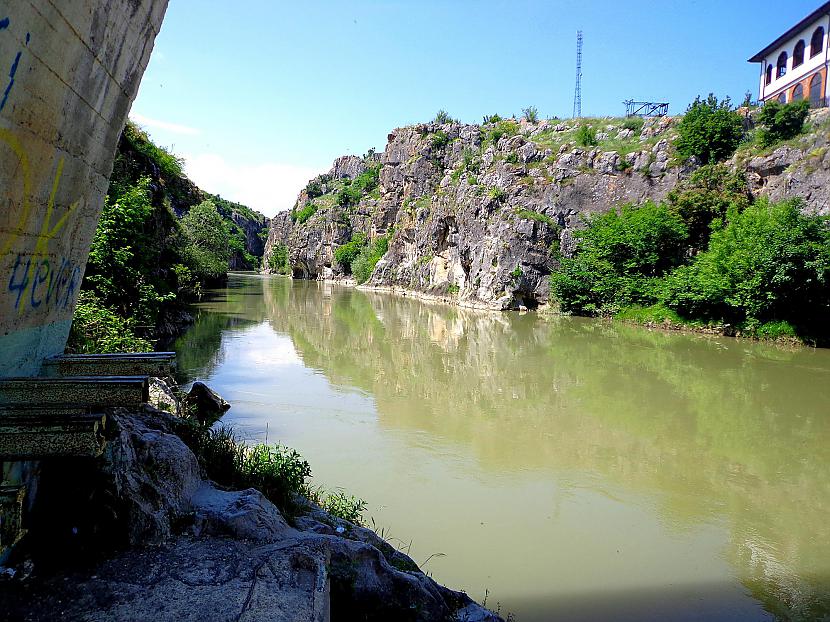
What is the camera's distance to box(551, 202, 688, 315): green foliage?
27547 millimetres

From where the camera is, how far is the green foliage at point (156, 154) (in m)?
21.5

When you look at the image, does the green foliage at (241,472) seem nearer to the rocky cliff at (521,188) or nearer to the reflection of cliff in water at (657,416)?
the reflection of cliff in water at (657,416)

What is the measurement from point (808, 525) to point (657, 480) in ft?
6.08

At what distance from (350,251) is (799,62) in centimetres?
5084

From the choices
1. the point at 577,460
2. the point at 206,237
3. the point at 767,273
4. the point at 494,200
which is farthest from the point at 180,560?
the point at 494,200

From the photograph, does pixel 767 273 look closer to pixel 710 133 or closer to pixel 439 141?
pixel 710 133

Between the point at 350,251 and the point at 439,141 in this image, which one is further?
the point at 350,251

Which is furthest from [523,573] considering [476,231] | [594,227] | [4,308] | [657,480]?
[476,231]

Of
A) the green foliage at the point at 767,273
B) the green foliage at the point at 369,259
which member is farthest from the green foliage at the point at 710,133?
the green foliage at the point at 369,259

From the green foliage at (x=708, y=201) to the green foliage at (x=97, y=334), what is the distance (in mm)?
26584

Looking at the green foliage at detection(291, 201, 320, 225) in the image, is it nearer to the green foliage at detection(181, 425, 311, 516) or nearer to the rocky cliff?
the rocky cliff

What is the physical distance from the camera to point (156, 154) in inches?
1136

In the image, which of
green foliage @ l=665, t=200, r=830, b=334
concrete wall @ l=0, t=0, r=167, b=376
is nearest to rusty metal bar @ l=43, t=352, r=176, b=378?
concrete wall @ l=0, t=0, r=167, b=376

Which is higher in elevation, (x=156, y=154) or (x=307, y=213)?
(x=307, y=213)
